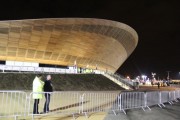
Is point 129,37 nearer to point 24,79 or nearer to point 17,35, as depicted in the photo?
point 17,35

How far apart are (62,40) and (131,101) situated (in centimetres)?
3420

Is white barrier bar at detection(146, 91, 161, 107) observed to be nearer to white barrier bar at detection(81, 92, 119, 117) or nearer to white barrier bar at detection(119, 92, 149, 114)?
white barrier bar at detection(119, 92, 149, 114)

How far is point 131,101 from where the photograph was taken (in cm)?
1440

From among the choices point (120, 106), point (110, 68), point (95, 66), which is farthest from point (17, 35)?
point (120, 106)

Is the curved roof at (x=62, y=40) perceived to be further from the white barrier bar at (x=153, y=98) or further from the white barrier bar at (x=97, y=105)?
the white barrier bar at (x=153, y=98)

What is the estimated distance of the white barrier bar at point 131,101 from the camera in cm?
1327

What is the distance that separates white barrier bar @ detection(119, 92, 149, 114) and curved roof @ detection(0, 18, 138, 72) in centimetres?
2970

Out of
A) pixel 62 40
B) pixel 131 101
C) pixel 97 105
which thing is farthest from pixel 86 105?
pixel 62 40

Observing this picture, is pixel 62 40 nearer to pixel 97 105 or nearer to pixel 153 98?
pixel 153 98

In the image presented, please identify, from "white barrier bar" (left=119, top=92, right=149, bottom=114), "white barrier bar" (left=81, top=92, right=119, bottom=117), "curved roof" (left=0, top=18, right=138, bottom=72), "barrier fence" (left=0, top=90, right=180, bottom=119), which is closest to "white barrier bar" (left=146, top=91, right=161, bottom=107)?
"barrier fence" (left=0, top=90, right=180, bottom=119)

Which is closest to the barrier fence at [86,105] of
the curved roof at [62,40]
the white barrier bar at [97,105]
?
the white barrier bar at [97,105]

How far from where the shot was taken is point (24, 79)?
98.7ft

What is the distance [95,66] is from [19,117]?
47085 millimetres

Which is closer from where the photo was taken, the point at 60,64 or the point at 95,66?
the point at 60,64
